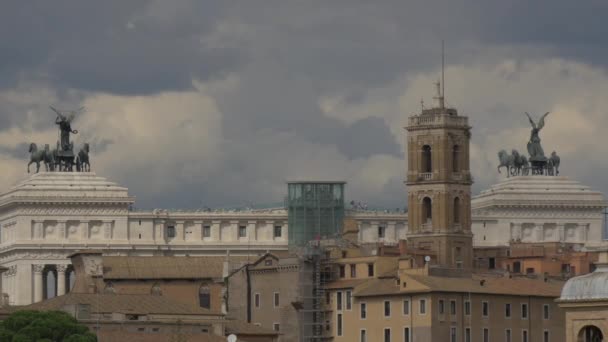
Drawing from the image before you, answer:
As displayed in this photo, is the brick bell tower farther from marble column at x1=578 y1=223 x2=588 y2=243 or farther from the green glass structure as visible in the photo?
marble column at x1=578 y1=223 x2=588 y2=243

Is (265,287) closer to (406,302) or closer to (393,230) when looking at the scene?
(406,302)

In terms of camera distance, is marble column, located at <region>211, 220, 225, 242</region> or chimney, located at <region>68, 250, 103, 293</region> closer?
chimney, located at <region>68, 250, 103, 293</region>

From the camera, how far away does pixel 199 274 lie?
151m

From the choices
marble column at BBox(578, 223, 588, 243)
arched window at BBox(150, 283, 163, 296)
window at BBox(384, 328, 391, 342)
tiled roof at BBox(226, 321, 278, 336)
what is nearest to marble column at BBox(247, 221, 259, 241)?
marble column at BBox(578, 223, 588, 243)

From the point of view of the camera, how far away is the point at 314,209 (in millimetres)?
170375

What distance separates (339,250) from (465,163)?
43.1 feet

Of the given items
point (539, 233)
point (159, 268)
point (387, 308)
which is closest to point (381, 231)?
point (539, 233)

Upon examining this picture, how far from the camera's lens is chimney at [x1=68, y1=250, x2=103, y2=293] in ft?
484

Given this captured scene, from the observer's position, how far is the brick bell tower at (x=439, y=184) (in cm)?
15288

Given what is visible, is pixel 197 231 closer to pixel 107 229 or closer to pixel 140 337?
pixel 107 229

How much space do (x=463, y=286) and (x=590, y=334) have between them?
85752 millimetres

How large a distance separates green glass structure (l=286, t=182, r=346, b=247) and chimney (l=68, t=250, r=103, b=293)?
62.2 feet

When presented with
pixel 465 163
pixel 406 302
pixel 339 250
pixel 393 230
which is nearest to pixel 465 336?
pixel 406 302

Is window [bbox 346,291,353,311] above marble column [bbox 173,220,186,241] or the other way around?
the other way around
